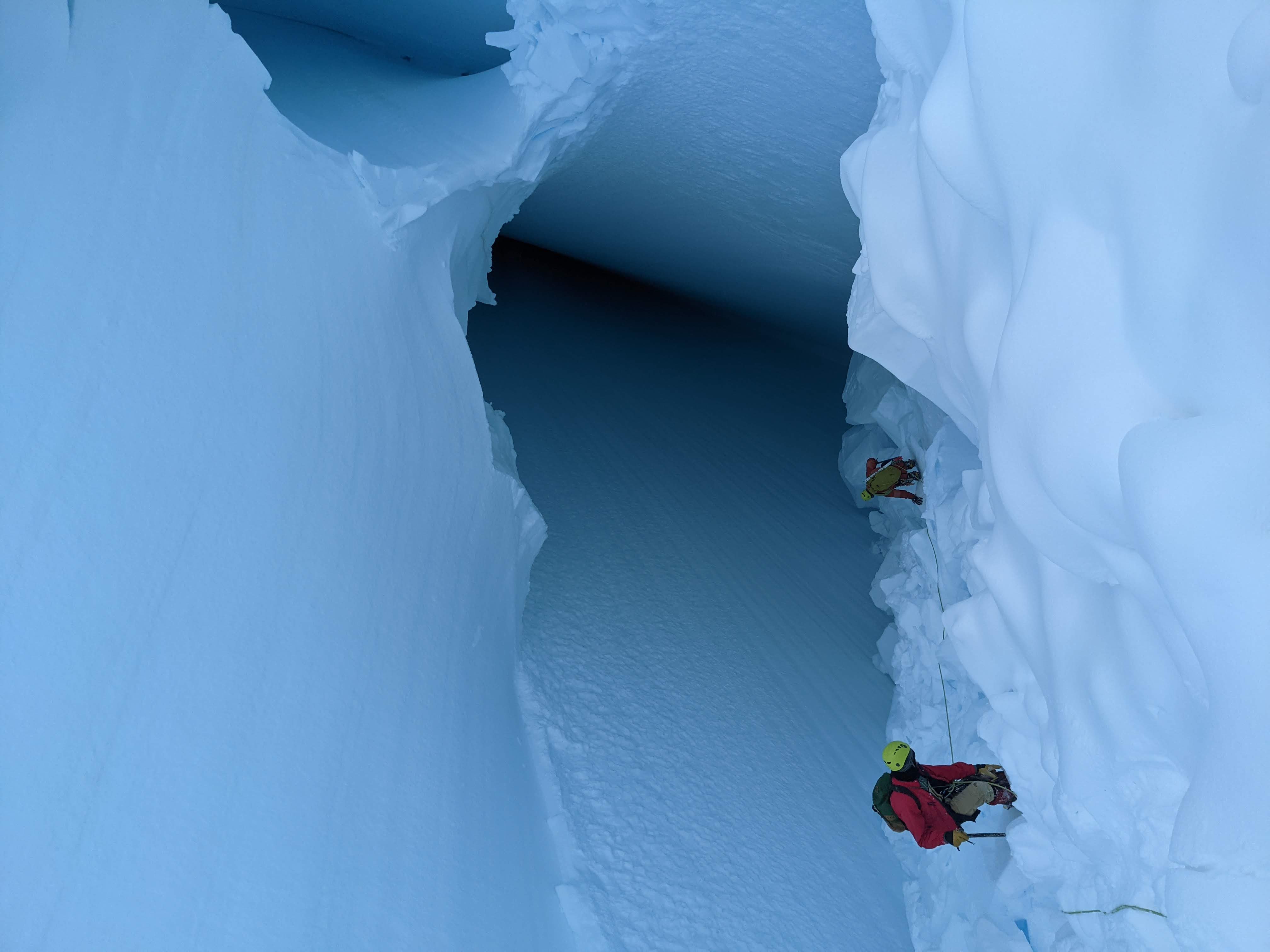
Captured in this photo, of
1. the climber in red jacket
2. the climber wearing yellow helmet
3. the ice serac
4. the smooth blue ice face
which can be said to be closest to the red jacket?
the climber in red jacket

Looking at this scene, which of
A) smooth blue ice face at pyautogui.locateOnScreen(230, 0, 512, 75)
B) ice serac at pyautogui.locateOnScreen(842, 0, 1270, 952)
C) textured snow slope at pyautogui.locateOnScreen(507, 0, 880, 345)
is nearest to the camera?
ice serac at pyautogui.locateOnScreen(842, 0, 1270, 952)

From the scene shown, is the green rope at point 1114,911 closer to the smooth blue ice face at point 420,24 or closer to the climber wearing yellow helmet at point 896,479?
the climber wearing yellow helmet at point 896,479

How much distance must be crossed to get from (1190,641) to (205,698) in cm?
158

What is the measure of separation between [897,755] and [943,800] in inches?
6.0

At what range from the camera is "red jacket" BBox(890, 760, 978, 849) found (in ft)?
6.56

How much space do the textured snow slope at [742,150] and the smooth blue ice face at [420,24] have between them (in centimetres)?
57

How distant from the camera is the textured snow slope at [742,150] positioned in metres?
2.21

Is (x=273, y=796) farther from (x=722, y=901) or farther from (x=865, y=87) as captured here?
(x=865, y=87)

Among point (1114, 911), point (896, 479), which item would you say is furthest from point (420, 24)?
point (1114, 911)

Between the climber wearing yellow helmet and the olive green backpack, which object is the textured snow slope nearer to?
the climber wearing yellow helmet

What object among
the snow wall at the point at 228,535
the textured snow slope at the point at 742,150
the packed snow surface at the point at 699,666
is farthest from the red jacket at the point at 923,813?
the textured snow slope at the point at 742,150

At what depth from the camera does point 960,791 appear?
6.53ft

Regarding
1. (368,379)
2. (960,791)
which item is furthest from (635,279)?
(960,791)

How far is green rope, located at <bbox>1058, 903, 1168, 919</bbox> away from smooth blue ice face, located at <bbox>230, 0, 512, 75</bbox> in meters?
3.16
